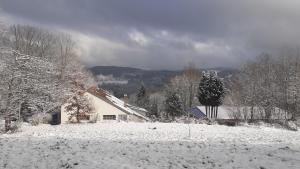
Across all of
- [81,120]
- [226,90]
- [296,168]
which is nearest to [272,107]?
[226,90]

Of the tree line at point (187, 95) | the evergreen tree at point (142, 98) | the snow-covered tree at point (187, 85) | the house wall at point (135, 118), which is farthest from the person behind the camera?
the evergreen tree at point (142, 98)

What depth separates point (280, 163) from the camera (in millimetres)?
14711

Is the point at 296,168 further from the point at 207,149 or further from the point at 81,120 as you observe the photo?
the point at 81,120

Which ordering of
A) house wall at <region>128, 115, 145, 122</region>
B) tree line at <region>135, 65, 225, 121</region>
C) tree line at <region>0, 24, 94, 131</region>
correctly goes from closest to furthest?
1. tree line at <region>0, 24, 94, 131</region>
2. house wall at <region>128, 115, 145, 122</region>
3. tree line at <region>135, 65, 225, 121</region>

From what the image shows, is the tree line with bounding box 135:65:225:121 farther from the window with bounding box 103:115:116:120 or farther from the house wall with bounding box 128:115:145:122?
the window with bounding box 103:115:116:120

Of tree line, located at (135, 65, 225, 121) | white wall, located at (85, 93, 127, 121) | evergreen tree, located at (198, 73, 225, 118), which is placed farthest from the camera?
tree line, located at (135, 65, 225, 121)

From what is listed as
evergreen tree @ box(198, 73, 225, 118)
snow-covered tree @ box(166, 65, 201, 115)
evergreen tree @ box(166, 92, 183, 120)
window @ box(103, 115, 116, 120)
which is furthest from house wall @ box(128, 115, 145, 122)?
snow-covered tree @ box(166, 65, 201, 115)

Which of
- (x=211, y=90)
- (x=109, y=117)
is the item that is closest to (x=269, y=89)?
(x=211, y=90)

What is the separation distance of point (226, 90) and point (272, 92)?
1742 cm

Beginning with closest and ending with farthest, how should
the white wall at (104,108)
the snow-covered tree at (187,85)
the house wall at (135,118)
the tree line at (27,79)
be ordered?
the tree line at (27,79), the white wall at (104,108), the house wall at (135,118), the snow-covered tree at (187,85)

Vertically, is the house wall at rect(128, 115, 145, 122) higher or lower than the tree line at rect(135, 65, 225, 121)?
lower

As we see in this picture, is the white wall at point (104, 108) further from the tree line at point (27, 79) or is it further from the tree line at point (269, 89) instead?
the tree line at point (269, 89)

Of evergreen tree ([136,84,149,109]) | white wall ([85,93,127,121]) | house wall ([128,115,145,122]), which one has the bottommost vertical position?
house wall ([128,115,145,122])

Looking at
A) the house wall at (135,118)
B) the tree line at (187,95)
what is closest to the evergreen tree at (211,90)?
the tree line at (187,95)
